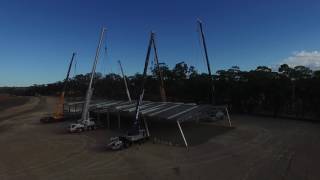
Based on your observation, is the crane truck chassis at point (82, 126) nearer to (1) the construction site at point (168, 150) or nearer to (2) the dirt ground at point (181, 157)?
(1) the construction site at point (168, 150)

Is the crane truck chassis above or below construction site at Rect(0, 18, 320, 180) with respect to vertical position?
above

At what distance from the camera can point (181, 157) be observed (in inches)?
822

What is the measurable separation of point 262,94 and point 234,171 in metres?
28.4

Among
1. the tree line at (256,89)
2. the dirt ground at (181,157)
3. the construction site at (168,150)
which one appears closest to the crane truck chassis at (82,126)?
the construction site at (168,150)

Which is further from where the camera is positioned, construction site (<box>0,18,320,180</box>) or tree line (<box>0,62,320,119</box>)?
tree line (<box>0,62,320,119</box>)

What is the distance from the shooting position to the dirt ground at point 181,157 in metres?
17.6

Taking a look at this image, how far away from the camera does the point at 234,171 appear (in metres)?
17.5

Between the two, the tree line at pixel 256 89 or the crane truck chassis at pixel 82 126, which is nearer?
the crane truck chassis at pixel 82 126

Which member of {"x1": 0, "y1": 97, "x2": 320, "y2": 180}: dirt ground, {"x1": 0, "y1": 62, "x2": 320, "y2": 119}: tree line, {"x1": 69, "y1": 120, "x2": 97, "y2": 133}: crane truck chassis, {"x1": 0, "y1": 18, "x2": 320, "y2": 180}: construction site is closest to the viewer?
{"x1": 0, "y1": 97, "x2": 320, "y2": 180}: dirt ground

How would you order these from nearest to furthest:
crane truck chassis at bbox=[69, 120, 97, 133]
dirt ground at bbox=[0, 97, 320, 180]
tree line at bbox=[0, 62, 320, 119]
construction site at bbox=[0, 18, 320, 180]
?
1. dirt ground at bbox=[0, 97, 320, 180]
2. construction site at bbox=[0, 18, 320, 180]
3. crane truck chassis at bbox=[69, 120, 97, 133]
4. tree line at bbox=[0, 62, 320, 119]

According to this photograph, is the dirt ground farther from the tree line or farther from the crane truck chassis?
the tree line

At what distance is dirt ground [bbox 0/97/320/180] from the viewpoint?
1762 centimetres

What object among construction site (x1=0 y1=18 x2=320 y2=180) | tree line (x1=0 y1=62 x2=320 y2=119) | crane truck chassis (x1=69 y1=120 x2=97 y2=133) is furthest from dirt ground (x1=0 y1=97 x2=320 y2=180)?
tree line (x1=0 y1=62 x2=320 y2=119)

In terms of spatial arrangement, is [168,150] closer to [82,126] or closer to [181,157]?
[181,157]
